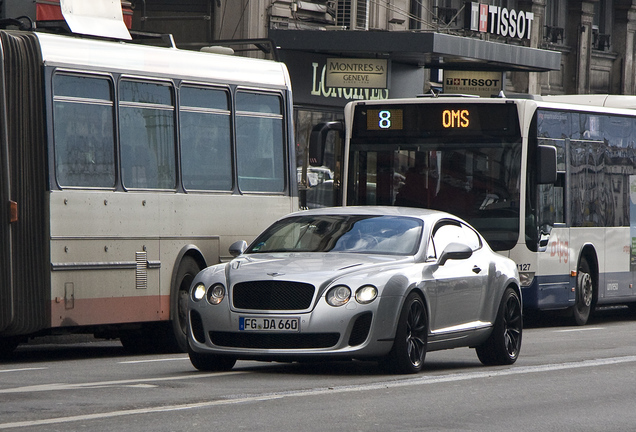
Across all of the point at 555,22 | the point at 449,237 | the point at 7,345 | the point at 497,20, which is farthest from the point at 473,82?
the point at 449,237

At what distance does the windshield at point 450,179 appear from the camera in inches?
699

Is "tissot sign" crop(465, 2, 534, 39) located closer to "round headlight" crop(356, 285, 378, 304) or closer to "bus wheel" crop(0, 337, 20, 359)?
"bus wheel" crop(0, 337, 20, 359)

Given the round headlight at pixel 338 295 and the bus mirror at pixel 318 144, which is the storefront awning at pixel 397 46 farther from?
the round headlight at pixel 338 295

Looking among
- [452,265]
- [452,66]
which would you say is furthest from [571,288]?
[452,66]

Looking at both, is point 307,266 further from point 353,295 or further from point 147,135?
point 147,135

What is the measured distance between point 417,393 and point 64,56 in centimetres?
490

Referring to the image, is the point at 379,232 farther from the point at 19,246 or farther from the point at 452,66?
the point at 452,66

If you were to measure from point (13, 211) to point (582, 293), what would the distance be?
980cm

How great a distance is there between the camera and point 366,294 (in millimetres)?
10734

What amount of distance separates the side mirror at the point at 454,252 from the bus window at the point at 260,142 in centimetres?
381

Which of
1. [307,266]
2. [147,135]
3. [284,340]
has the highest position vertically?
[147,135]

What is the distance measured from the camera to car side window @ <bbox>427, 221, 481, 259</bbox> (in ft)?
39.2

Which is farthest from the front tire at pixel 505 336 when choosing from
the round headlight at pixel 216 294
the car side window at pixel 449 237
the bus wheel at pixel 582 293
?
the bus wheel at pixel 582 293

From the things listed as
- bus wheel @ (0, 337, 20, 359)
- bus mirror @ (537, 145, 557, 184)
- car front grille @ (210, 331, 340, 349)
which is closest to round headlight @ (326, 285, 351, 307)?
car front grille @ (210, 331, 340, 349)
